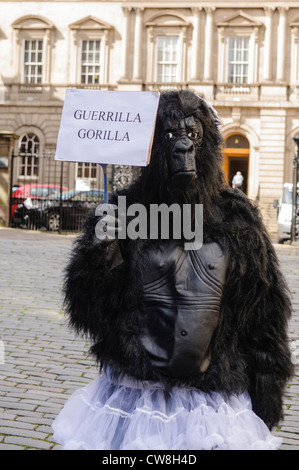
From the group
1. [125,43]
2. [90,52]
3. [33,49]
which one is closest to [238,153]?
[125,43]

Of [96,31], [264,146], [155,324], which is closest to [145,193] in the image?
[155,324]

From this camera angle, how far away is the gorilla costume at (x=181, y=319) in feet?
7.76

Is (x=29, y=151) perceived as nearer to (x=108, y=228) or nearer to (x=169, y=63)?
(x=169, y=63)

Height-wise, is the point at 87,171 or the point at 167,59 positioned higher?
the point at 167,59

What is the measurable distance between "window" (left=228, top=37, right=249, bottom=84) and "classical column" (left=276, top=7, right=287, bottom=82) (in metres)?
1.84

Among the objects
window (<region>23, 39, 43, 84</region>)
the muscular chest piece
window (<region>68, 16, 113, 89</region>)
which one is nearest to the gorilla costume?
the muscular chest piece

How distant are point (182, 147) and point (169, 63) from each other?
3605 centimetres

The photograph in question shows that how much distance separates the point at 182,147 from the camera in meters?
2.39

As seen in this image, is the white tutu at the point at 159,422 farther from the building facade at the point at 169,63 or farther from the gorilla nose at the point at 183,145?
the building facade at the point at 169,63

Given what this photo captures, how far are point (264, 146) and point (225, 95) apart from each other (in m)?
3.46

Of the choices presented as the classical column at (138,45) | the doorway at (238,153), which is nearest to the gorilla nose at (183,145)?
the doorway at (238,153)

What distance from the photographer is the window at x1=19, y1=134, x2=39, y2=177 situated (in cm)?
3770

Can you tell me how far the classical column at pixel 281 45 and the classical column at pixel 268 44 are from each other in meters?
0.45
